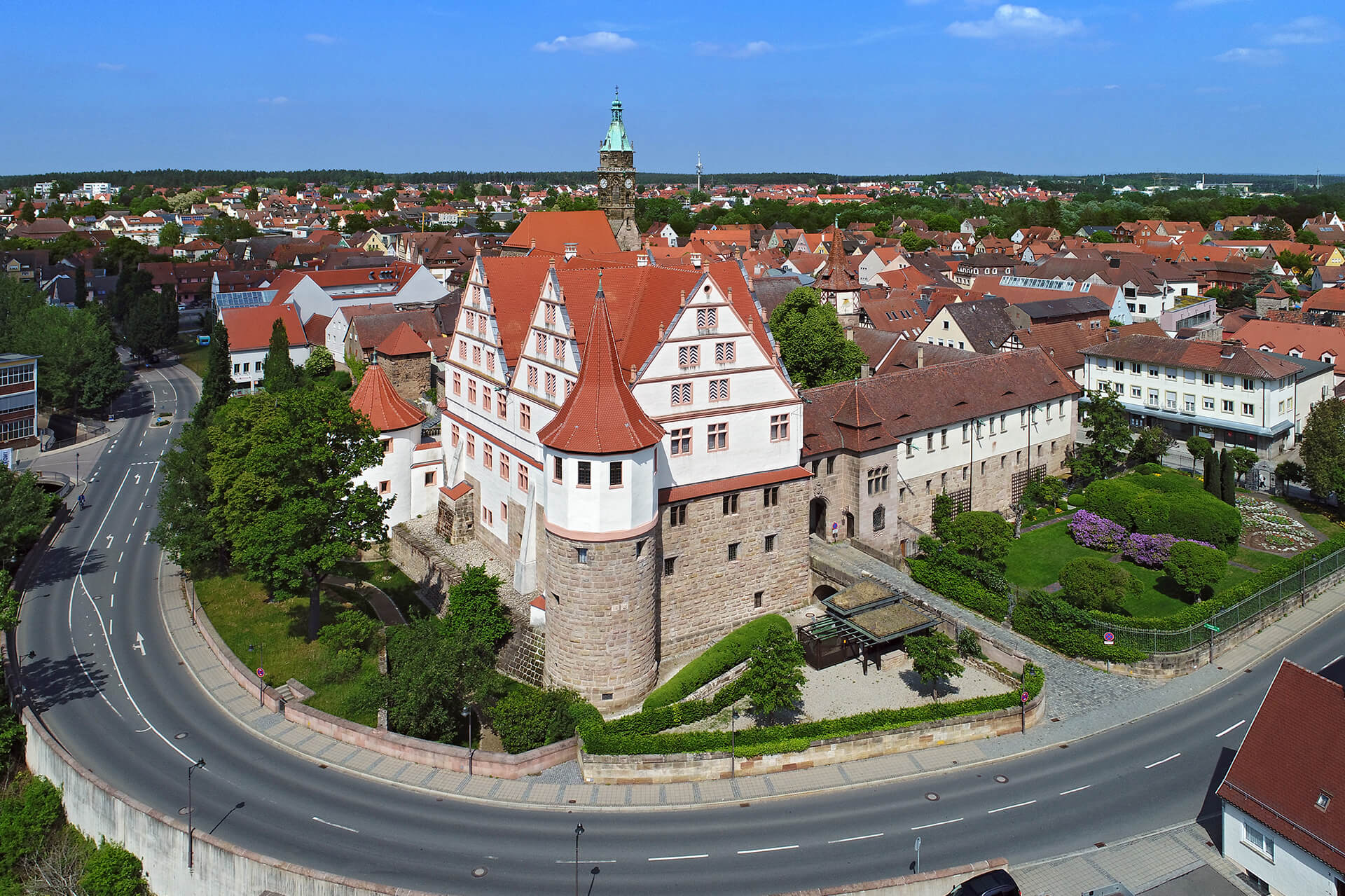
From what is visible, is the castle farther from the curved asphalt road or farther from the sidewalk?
the curved asphalt road

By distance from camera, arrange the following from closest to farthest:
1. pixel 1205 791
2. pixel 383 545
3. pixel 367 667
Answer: pixel 1205 791 < pixel 367 667 < pixel 383 545

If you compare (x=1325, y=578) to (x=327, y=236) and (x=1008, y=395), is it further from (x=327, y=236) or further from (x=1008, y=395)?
(x=327, y=236)

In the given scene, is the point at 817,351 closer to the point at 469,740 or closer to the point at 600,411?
the point at 600,411

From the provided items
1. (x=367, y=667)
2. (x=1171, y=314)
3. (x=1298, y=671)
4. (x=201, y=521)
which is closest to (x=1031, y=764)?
(x=1298, y=671)

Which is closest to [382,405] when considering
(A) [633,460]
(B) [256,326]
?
(A) [633,460]

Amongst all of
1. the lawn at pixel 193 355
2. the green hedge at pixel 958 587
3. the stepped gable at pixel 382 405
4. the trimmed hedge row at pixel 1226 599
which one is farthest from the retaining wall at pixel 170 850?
the lawn at pixel 193 355

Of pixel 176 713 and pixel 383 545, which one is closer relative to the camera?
pixel 176 713

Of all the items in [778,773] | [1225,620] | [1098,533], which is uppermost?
[1098,533]
